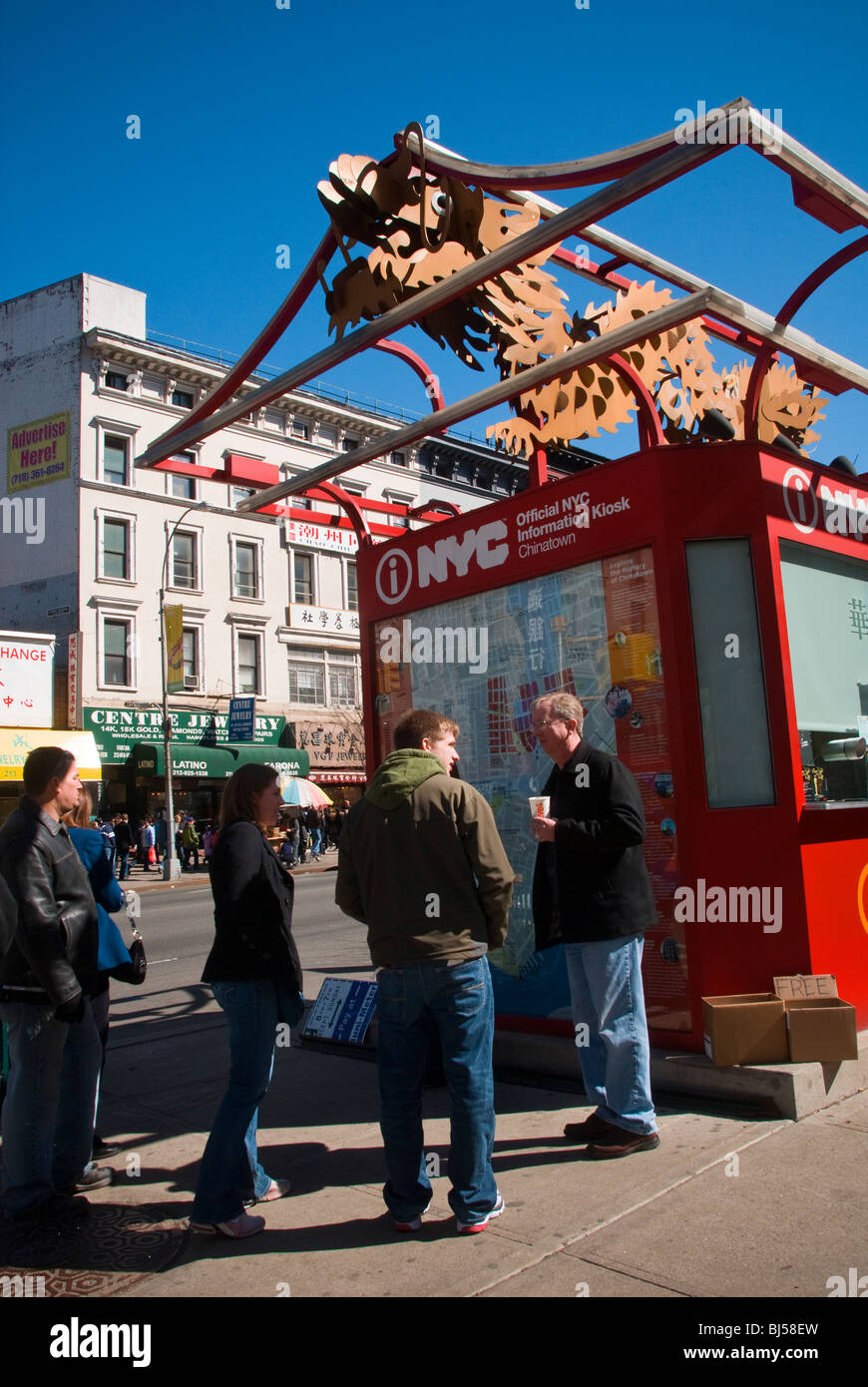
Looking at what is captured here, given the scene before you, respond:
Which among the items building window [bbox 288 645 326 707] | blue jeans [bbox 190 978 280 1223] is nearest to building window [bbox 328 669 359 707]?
building window [bbox 288 645 326 707]

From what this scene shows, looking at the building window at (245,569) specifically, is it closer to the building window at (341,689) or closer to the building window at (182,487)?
the building window at (182,487)

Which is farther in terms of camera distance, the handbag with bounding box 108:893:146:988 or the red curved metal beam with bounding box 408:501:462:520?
the red curved metal beam with bounding box 408:501:462:520

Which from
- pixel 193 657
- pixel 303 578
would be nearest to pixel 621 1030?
pixel 193 657

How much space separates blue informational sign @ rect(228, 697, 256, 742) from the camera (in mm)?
30594

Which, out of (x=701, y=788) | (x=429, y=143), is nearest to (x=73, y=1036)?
(x=701, y=788)

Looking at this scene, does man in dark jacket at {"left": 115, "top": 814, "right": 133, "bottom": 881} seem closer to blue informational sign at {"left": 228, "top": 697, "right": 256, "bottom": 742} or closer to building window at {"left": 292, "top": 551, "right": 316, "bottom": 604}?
blue informational sign at {"left": 228, "top": 697, "right": 256, "bottom": 742}

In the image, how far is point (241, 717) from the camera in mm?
30672

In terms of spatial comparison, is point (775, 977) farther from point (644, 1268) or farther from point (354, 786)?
point (354, 786)

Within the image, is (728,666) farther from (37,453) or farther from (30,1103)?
(37,453)

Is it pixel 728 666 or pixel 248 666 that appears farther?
pixel 248 666

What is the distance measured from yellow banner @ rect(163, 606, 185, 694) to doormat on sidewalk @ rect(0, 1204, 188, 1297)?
23.3 metres

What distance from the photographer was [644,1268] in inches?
122

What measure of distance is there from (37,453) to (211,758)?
11.0 metres

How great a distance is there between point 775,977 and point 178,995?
230 inches
